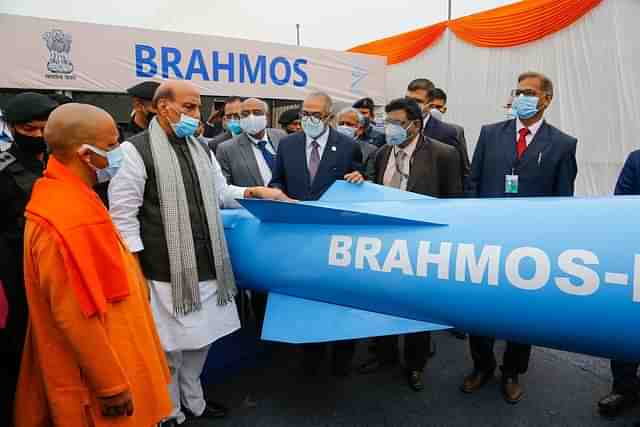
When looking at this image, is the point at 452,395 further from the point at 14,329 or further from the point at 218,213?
the point at 14,329

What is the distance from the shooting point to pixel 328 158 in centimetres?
288

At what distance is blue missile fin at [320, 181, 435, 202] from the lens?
231 cm

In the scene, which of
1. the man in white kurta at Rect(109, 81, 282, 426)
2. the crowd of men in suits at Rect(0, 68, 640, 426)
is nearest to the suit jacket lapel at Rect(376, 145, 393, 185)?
the crowd of men in suits at Rect(0, 68, 640, 426)

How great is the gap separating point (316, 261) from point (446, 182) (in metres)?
1.15

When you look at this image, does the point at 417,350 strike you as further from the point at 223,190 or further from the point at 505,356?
the point at 223,190

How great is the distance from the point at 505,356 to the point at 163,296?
75.2 inches

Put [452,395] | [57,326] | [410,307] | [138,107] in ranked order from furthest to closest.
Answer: [138,107] → [452,395] → [410,307] → [57,326]

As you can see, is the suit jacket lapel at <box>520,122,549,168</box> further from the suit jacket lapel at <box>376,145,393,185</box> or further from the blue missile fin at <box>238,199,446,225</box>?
the blue missile fin at <box>238,199,446,225</box>

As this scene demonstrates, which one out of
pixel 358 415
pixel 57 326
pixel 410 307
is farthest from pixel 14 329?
pixel 358 415

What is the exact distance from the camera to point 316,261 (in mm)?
2027

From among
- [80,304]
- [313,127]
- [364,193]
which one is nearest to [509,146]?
[364,193]

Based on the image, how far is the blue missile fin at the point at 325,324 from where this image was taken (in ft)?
6.24

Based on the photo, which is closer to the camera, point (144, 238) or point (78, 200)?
point (78, 200)

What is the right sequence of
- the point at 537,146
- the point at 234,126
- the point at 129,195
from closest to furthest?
the point at 129,195, the point at 537,146, the point at 234,126
